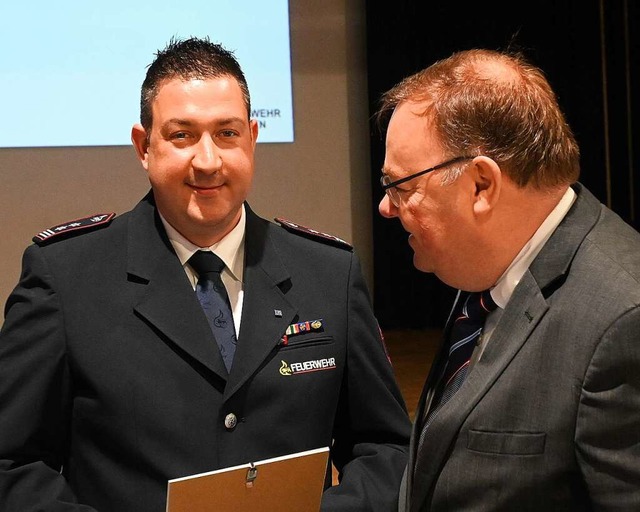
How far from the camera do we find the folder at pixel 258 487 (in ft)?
4.25

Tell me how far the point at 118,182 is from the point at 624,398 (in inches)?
162

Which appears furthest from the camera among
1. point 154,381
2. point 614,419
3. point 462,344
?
point 154,381

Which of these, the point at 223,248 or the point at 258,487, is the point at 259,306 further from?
the point at 258,487

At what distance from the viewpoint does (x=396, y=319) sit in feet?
20.7

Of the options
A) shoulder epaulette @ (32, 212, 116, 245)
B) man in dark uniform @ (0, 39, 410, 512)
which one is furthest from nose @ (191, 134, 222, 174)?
shoulder epaulette @ (32, 212, 116, 245)

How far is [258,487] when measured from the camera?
1.37 meters

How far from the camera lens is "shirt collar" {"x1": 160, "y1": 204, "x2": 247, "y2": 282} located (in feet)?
5.56

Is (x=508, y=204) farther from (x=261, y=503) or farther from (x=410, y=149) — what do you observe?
(x=261, y=503)

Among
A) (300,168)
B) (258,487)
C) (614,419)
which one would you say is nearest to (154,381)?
(258,487)

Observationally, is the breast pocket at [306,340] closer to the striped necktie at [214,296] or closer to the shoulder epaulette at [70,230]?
the striped necktie at [214,296]

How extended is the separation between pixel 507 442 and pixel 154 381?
699mm

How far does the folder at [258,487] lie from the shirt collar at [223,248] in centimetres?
46

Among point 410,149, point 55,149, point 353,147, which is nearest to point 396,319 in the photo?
point 353,147

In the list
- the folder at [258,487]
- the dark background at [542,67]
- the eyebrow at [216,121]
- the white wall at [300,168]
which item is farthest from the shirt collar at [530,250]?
the dark background at [542,67]
